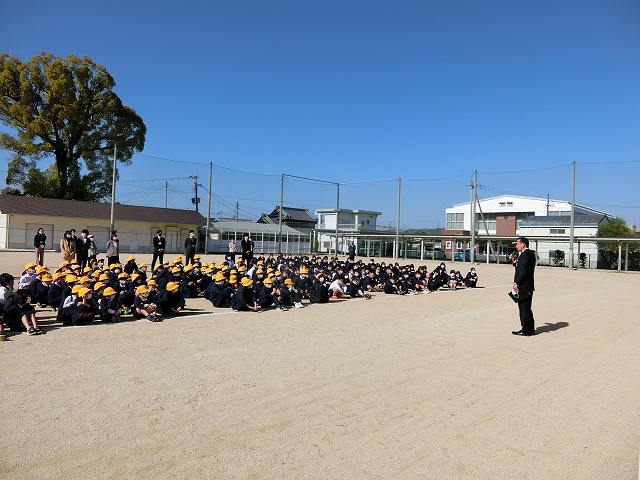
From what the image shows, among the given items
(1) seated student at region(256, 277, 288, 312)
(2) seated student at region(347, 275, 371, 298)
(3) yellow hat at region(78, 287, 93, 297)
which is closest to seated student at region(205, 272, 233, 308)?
(1) seated student at region(256, 277, 288, 312)

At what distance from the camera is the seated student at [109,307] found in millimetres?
8266

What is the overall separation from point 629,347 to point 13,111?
37053 mm

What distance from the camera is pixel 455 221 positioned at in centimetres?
5872

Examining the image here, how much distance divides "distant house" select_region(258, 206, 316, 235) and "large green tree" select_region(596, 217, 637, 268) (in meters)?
29.1

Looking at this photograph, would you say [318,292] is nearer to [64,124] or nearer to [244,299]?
[244,299]

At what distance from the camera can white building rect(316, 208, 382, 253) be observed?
4685 cm

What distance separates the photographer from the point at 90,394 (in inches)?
177

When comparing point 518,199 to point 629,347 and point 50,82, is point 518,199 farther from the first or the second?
point 629,347

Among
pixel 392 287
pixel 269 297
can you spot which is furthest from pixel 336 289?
pixel 269 297

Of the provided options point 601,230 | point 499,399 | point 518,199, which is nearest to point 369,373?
point 499,399

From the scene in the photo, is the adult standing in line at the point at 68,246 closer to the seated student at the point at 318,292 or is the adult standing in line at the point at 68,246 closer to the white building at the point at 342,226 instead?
the seated student at the point at 318,292

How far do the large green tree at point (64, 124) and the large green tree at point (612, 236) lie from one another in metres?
36.6

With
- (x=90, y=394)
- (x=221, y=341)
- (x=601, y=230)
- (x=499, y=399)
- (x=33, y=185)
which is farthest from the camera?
(x=601, y=230)

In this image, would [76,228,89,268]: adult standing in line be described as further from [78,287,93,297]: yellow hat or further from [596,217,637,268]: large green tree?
[596,217,637,268]: large green tree
